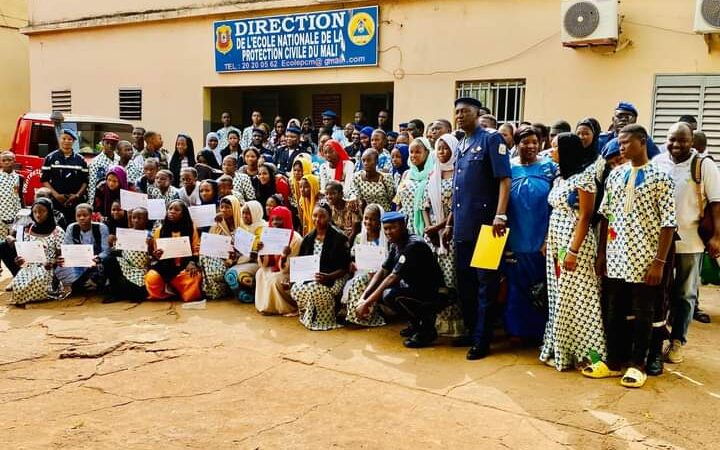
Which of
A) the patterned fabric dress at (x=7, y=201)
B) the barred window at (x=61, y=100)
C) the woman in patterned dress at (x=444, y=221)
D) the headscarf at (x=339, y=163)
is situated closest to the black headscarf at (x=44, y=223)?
the patterned fabric dress at (x=7, y=201)

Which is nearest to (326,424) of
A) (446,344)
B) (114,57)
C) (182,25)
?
(446,344)

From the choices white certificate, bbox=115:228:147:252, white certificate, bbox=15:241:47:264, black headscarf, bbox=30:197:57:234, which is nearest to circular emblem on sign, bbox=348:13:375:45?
white certificate, bbox=115:228:147:252

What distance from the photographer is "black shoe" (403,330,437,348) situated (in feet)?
16.9

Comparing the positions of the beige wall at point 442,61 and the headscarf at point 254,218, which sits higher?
the beige wall at point 442,61

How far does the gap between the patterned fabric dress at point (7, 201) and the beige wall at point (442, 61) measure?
5455 millimetres

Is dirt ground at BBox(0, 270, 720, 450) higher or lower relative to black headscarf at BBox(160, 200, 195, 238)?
lower

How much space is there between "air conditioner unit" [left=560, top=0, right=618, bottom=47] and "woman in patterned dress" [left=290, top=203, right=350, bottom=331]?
185 inches

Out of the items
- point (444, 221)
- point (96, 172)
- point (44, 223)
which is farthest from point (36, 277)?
point (444, 221)

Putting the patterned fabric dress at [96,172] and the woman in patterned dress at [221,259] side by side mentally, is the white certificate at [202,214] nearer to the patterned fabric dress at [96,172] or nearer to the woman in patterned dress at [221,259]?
the woman in patterned dress at [221,259]

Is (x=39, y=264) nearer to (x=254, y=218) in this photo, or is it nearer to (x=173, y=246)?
(x=173, y=246)

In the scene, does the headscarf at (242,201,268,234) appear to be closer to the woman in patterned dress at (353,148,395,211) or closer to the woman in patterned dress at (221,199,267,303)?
the woman in patterned dress at (221,199,267,303)

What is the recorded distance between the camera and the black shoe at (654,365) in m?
4.35

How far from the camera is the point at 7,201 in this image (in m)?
7.83

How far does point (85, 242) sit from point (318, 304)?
9.18ft
